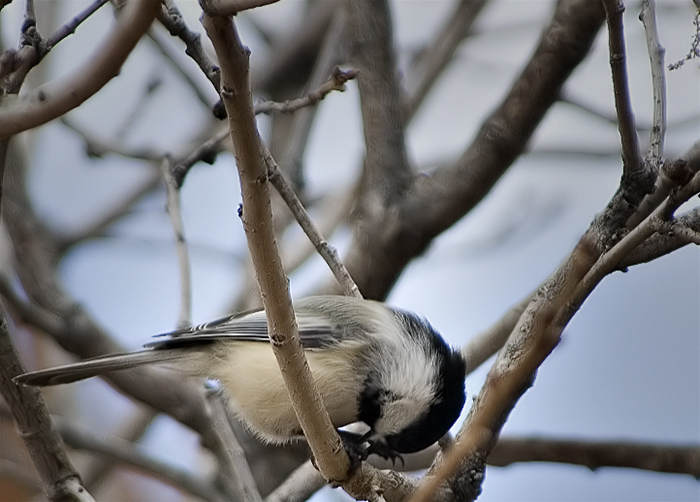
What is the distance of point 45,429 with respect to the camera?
4.74 feet

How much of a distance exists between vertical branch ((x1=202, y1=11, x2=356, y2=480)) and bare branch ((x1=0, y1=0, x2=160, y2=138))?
0.07m

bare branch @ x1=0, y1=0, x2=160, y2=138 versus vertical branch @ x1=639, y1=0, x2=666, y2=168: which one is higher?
vertical branch @ x1=639, y1=0, x2=666, y2=168

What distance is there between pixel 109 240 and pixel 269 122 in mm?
782

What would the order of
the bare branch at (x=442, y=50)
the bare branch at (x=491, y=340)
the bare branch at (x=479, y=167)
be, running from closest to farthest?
1. the bare branch at (x=491, y=340)
2. the bare branch at (x=479, y=167)
3. the bare branch at (x=442, y=50)

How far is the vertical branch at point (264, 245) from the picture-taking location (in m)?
0.89

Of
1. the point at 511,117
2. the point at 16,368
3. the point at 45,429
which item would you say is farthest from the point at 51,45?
the point at 511,117

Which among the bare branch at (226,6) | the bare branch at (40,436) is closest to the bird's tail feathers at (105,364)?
the bare branch at (40,436)

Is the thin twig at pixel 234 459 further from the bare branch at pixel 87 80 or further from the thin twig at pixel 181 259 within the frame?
the bare branch at pixel 87 80

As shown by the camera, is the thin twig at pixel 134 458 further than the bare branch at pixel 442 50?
No

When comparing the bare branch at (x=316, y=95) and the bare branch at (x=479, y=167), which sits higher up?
the bare branch at (x=479, y=167)

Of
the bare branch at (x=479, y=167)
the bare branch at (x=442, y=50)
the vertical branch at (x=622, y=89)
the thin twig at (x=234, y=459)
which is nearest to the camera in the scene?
the vertical branch at (x=622, y=89)

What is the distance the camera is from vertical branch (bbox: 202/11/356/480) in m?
0.89

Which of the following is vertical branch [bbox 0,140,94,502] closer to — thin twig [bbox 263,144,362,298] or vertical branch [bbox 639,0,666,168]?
thin twig [bbox 263,144,362,298]

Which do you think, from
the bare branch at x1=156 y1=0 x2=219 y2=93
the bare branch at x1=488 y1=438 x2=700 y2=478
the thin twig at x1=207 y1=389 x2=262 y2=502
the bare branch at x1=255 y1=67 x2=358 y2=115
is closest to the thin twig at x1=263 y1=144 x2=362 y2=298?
the bare branch at x1=255 y1=67 x2=358 y2=115
